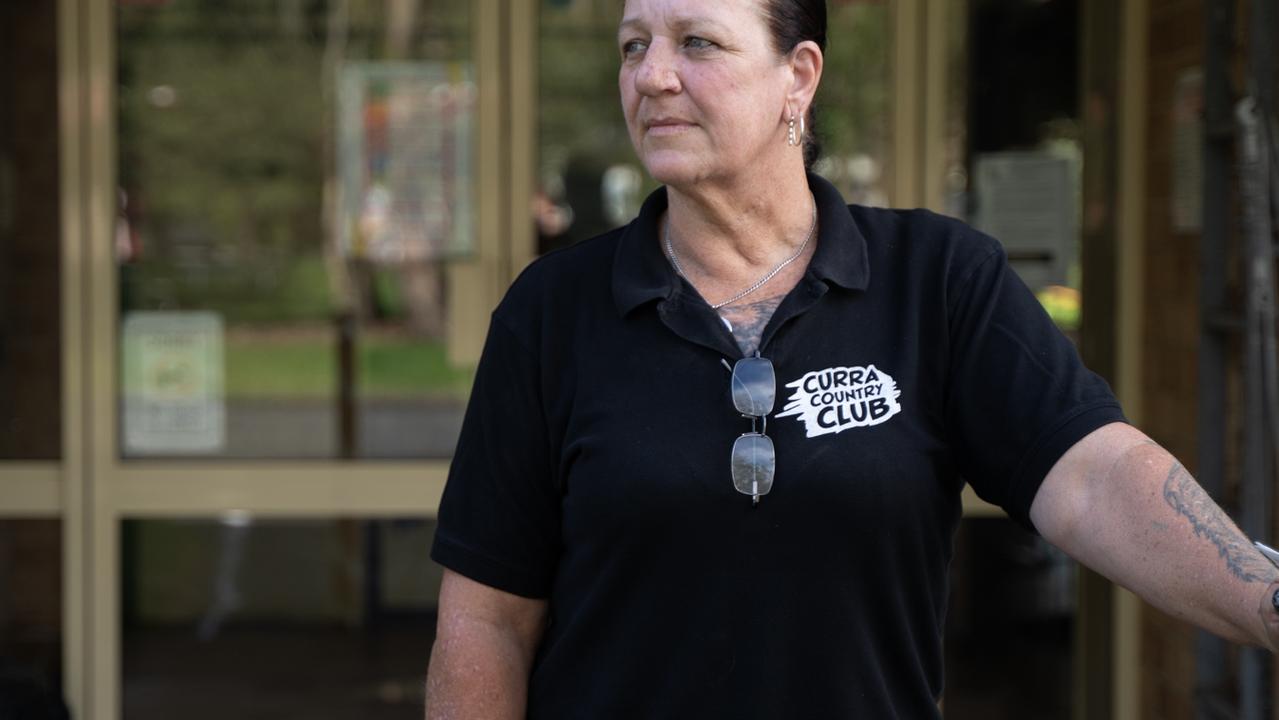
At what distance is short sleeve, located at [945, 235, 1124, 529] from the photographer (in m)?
1.66

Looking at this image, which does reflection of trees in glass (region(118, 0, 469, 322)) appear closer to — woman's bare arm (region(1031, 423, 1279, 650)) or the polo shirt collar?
the polo shirt collar

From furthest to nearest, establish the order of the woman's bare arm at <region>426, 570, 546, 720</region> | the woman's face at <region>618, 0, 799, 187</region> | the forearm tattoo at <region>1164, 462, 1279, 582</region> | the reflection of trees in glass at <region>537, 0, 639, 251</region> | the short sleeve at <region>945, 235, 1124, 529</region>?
the reflection of trees in glass at <region>537, 0, 639, 251</region>, the woman's bare arm at <region>426, 570, 546, 720</region>, the woman's face at <region>618, 0, 799, 187</region>, the short sleeve at <region>945, 235, 1124, 529</region>, the forearm tattoo at <region>1164, 462, 1279, 582</region>

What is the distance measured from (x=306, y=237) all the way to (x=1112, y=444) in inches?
125

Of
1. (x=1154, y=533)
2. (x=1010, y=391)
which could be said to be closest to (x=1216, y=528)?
(x=1154, y=533)

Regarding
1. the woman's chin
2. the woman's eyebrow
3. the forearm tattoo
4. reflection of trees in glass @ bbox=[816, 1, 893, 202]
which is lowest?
the forearm tattoo

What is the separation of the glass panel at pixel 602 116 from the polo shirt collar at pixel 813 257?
7.85 feet

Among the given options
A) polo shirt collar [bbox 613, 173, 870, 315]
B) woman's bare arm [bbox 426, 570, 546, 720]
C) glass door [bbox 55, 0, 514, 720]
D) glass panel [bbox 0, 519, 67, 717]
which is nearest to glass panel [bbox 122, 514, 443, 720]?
glass door [bbox 55, 0, 514, 720]

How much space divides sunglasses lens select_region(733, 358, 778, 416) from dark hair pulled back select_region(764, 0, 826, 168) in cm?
38

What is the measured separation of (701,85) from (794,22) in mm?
151

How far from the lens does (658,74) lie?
1767mm

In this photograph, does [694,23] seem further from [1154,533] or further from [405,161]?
[405,161]

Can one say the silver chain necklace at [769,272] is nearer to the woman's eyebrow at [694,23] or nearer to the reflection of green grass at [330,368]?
the woman's eyebrow at [694,23]

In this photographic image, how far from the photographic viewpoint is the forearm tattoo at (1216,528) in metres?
1.42

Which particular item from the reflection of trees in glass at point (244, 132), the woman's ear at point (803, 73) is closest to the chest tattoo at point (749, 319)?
the woman's ear at point (803, 73)
